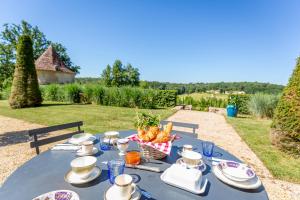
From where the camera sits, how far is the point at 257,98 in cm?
958

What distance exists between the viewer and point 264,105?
9375mm

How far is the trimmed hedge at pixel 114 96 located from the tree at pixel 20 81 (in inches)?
139

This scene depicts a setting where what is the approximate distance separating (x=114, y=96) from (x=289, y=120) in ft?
A: 35.1

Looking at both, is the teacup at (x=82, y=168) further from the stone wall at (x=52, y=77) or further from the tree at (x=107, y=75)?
the tree at (x=107, y=75)

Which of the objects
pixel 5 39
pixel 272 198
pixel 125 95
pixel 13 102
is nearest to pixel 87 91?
pixel 125 95

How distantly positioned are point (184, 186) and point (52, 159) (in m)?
1.31

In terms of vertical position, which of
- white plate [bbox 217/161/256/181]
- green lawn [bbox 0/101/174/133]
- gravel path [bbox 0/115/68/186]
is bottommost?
gravel path [bbox 0/115/68/186]

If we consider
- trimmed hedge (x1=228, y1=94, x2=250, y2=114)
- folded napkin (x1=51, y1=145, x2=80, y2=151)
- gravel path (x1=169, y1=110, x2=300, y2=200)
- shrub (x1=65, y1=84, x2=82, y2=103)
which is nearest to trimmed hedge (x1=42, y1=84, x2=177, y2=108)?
shrub (x1=65, y1=84, x2=82, y2=103)

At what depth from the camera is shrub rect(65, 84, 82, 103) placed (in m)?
13.9

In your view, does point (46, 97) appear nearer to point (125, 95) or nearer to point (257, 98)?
point (125, 95)

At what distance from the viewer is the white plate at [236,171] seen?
1263 millimetres

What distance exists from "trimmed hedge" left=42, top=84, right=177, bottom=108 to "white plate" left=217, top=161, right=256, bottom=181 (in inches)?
423

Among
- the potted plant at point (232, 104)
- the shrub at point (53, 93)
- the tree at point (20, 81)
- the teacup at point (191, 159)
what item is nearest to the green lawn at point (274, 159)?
the teacup at point (191, 159)

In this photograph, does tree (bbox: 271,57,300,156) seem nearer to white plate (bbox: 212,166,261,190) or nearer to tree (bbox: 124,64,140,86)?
white plate (bbox: 212,166,261,190)
